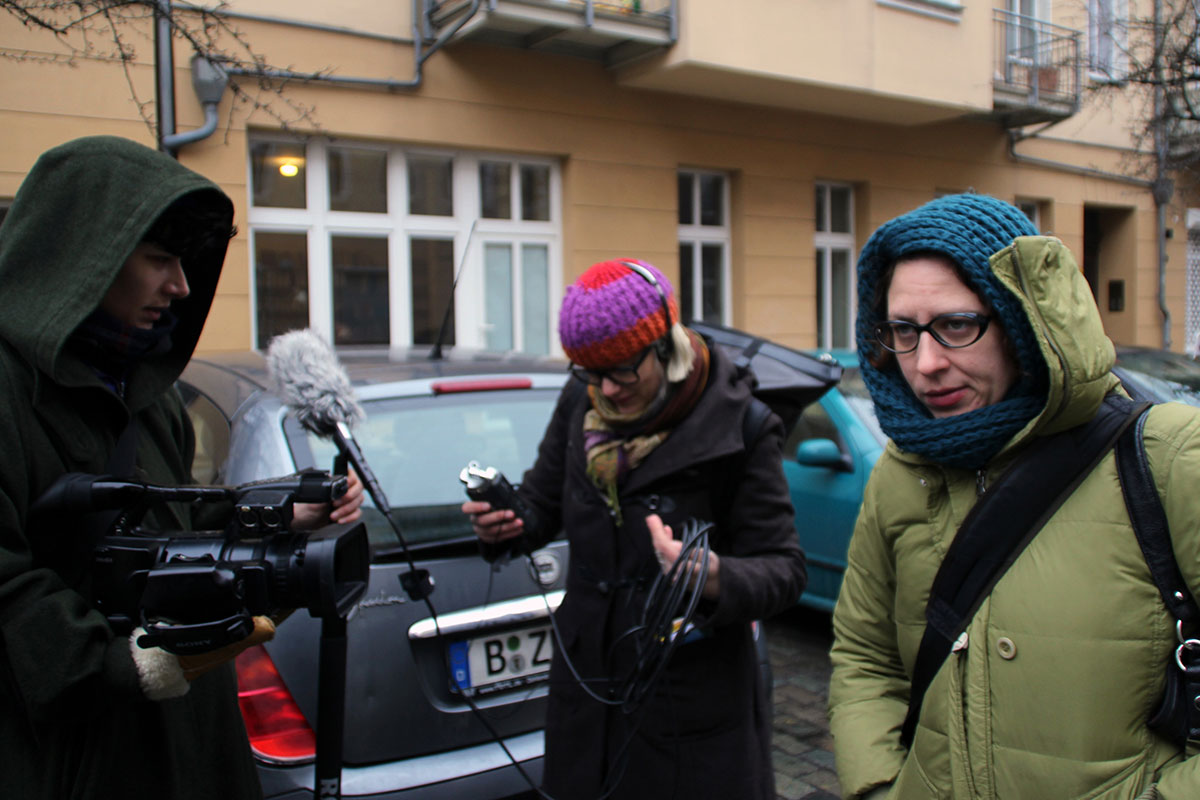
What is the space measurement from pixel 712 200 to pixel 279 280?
197 inches

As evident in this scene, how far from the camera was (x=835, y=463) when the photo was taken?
201 inches

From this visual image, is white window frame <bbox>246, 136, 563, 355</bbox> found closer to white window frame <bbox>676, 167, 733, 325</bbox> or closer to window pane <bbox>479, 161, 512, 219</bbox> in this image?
window pane <bbox>479, 161, 512, 219</bbox>

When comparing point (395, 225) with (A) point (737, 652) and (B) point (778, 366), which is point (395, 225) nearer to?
(B) point (778, 366)

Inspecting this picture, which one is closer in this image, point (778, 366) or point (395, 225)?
point (778, 366)

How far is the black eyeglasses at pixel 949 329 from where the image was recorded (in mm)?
1514

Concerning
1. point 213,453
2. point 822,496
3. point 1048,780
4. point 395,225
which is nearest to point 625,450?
point 1048,780

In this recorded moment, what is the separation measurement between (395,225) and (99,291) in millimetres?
7463

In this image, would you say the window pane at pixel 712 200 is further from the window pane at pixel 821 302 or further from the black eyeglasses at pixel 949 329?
the black eyeglasses at pixel 949 329

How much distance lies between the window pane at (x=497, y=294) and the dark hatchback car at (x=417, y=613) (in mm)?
6342

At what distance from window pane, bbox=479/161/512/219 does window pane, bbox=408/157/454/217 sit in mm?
324

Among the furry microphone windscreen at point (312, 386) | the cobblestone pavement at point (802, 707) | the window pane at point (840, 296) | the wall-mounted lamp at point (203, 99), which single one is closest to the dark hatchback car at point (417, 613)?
the furry microphone windscreen at point (312, 386)

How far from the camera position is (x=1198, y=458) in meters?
1.32

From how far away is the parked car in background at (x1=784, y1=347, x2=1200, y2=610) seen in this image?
5.06 meters

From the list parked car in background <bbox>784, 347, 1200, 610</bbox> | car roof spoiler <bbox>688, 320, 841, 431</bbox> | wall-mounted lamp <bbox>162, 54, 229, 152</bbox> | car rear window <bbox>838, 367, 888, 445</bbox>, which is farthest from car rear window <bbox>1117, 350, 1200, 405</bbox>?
wall-mounted lamp <bbox>162, 54, 229, 152</bbox>
